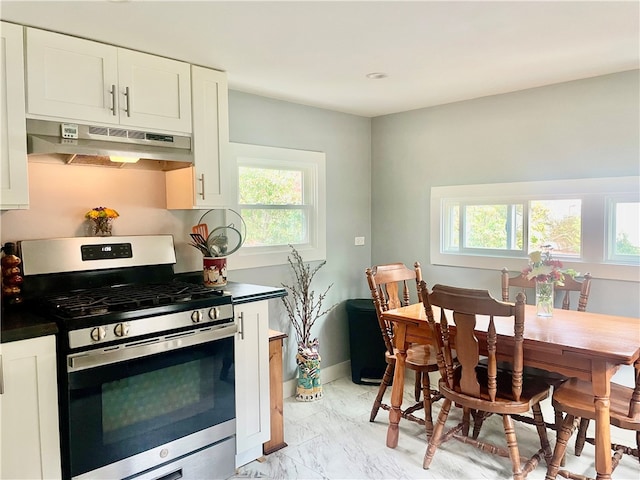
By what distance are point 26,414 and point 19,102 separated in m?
1.34

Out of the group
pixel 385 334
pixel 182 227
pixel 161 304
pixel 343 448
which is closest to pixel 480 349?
pixel 385 334

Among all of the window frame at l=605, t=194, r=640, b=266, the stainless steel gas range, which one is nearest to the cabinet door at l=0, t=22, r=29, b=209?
the stainless steel gas range

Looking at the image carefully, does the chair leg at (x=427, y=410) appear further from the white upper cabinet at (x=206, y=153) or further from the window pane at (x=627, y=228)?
the white upper cabinet at (x=206, y=153)

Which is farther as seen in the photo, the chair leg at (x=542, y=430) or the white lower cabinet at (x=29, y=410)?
the chair leg at (x=542, y=430)

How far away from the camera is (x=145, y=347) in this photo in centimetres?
217

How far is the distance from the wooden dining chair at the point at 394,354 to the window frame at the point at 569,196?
582mm

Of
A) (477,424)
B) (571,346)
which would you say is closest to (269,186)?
(477,424)

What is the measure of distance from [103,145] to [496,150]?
A: 2.72 metres

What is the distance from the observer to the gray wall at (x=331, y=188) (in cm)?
352

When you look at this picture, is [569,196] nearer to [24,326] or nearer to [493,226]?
[493,226]

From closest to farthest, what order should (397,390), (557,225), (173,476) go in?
(173,476) → (397,390) → (557,225)

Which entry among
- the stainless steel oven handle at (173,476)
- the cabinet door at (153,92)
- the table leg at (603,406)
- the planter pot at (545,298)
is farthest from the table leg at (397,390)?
the cabinet door at (153,92)

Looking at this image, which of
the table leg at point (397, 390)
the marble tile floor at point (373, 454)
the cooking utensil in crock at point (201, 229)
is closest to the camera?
the marble tile floor at point (373, 454)

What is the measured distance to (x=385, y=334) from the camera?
325 cm
